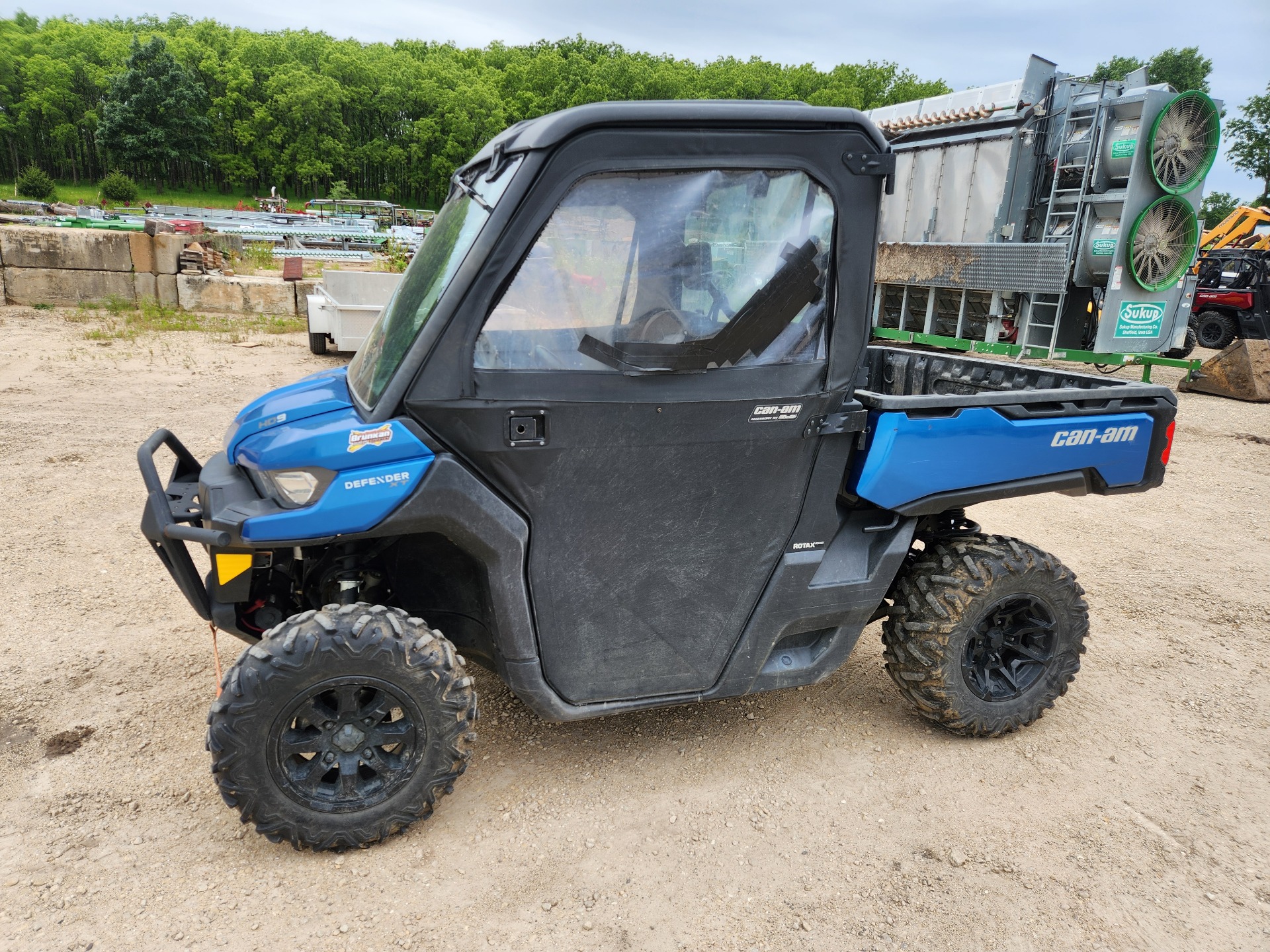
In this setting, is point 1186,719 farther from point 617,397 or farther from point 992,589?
point 617,397

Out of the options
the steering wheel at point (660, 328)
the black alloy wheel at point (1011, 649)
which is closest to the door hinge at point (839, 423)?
the steering wheel at point (660, 328)

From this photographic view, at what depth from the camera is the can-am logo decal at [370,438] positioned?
2520mm

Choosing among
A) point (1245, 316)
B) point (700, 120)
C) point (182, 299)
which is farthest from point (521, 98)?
point (700, 120)

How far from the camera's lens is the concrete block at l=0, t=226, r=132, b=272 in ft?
Answer: 47.5

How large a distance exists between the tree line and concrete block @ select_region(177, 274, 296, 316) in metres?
50.2

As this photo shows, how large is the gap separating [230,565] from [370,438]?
2.14ft

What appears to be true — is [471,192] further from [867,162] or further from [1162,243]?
[1162,243]

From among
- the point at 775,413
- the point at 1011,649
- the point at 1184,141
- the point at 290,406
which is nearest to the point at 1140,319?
the point at 1184,141

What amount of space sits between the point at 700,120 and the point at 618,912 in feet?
7.97

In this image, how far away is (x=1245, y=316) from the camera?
1493cm

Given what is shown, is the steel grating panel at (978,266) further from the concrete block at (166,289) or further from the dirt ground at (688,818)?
the concrete block at (166,289)

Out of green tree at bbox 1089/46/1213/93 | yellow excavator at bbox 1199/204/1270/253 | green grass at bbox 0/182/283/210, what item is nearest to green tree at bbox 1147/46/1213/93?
green tree at bbox 1089/46/1213/93

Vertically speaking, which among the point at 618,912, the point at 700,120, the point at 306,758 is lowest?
the point at 618,912

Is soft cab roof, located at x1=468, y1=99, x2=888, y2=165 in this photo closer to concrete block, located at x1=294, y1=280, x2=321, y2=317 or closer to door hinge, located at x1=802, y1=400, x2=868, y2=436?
door hinge, located at x1=802, y1=400, x2=868, y2=436
